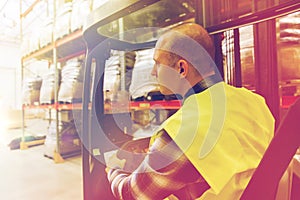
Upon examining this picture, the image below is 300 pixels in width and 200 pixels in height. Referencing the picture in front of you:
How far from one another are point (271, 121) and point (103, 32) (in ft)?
3.50

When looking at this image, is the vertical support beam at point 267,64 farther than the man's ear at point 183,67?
Yes

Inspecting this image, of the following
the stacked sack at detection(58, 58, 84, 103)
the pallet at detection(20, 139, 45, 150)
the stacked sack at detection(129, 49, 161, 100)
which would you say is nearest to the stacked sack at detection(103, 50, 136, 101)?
the stacked sack at detection(129, 49, 161, 100)

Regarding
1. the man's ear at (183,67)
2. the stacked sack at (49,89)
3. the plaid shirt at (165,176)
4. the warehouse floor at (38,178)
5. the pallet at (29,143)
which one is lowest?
the warehouse floor at (38,178)

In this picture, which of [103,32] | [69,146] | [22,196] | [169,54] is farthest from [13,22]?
[169,54]

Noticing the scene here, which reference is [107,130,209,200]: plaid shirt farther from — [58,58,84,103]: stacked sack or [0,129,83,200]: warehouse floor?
[58,58,84,103]: stacked sack

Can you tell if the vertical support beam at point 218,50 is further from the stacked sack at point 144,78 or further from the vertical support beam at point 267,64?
the stacked sack at point 144,78

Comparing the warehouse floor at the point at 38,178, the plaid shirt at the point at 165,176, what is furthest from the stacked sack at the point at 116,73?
the plaid shirt at the point at 165,176

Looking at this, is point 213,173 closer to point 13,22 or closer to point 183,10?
point 183,10

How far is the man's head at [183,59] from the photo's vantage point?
879 millimetres

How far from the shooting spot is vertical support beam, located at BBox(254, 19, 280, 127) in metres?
1.45

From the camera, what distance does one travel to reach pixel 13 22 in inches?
385

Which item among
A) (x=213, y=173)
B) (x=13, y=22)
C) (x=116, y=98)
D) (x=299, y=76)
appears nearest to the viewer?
(x=213, y=173)

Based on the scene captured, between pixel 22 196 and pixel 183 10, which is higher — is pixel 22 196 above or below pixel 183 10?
below

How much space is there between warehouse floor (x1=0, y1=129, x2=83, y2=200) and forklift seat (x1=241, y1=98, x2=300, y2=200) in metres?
2.32
